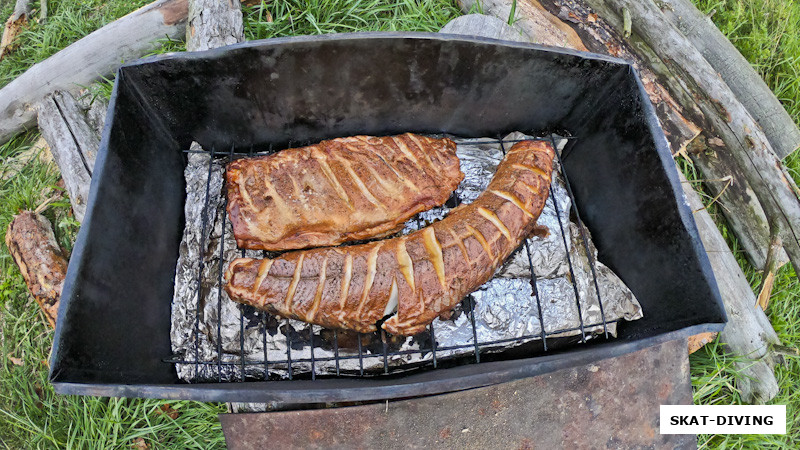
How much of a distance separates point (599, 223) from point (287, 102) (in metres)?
2.28

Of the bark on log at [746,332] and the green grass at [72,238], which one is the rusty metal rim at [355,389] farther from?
the bark on log at [746,332]

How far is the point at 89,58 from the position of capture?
159 inches

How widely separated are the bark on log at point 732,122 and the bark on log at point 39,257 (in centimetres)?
497

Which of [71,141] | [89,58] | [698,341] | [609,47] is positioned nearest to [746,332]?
[698,341]

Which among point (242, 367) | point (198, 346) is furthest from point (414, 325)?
point (198, 346)

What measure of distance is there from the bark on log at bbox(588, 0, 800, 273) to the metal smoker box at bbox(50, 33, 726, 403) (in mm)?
1300

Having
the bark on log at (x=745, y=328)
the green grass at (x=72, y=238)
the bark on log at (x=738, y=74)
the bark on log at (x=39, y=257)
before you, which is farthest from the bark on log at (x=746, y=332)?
the bark on log at (x=39, y=257)

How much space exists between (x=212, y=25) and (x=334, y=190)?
177 centimetres

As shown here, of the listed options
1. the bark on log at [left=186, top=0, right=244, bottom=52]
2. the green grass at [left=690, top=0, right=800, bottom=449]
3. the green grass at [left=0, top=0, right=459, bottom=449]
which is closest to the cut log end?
the green grass at [left=690, top=0, right=800, bottom=449]

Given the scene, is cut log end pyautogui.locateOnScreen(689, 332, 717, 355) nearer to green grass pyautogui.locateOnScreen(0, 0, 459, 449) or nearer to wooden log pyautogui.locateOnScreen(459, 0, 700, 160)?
wooden log pyautogui.locateOnScreen(459, 0, 700, 160)

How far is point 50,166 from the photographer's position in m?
4.11

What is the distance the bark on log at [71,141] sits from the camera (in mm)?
3611

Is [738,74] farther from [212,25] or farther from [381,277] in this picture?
[212,25]

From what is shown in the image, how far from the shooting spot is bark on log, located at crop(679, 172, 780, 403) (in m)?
3.53
